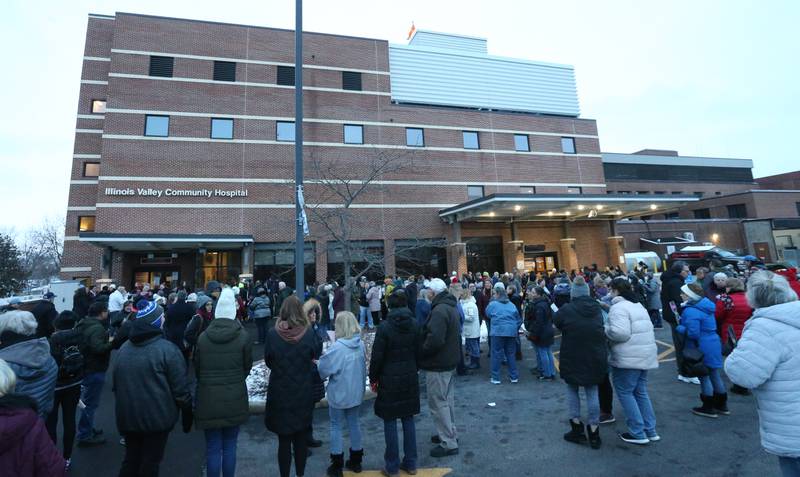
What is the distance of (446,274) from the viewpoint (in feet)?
79.1

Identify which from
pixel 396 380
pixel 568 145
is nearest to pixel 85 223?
pixel 396 380

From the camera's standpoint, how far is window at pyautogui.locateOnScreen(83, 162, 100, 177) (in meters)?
22.0

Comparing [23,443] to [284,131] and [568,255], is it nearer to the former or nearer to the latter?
[284,131]

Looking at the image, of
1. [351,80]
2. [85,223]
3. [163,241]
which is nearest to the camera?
[163,241]

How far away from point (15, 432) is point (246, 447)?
3.66 metres

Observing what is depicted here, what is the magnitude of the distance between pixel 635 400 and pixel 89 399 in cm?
731

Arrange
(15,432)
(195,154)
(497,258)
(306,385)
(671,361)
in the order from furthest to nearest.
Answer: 1. (497,258)
2. (195,154)
3. (671,361)
4. (306,385)
5. (15,432)

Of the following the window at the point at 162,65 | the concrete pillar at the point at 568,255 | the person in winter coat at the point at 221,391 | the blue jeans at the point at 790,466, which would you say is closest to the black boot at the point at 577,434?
the blue jeans at the point at 790,466

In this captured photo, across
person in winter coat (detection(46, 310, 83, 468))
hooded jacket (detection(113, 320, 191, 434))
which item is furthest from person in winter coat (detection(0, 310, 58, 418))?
person in winter coat (detection(46, 310, 83, 468))

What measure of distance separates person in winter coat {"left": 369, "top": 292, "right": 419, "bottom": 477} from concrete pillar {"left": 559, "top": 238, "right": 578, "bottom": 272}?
24.2 m

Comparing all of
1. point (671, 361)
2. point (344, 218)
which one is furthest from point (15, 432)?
point (671, 361)

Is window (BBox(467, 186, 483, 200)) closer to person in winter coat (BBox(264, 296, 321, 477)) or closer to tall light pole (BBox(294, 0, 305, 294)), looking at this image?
tall light pole (BBox(294, 0, 305, 294))

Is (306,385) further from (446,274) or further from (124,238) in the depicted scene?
(446,274)

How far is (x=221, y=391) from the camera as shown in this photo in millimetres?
3613
